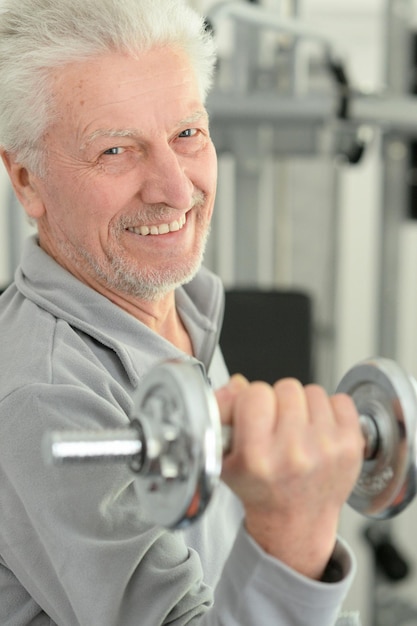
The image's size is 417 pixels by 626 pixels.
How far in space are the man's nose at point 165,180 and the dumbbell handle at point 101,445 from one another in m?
0.44

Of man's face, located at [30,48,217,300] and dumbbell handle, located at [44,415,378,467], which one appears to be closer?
dumbbell handle, located at [44,415,378,467]

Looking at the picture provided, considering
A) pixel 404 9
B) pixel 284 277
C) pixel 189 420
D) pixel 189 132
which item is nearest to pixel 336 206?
pixel 284 277

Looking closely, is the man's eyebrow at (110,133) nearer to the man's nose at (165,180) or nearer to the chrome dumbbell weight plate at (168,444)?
the man's nose at (165,180)

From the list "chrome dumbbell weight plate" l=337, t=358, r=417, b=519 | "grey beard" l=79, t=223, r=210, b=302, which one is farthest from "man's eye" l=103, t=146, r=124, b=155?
"chrome dumbbell weight plate" l=337, t=358, r=417, b=519

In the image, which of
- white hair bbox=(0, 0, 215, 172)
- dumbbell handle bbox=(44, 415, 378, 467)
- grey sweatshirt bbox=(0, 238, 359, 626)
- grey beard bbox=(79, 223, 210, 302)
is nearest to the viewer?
dumbbell handle bbox=(44, 415, 378, 467)

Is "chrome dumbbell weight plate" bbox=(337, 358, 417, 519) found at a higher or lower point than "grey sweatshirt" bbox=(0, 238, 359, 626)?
higher

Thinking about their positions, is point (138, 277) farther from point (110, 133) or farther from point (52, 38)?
point (52, 38)

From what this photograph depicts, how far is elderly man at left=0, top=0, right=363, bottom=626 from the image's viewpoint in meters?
0.67

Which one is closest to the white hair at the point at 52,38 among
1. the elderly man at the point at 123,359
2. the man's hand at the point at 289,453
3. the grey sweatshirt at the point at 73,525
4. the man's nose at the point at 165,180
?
the elderly man at the point at 123,359

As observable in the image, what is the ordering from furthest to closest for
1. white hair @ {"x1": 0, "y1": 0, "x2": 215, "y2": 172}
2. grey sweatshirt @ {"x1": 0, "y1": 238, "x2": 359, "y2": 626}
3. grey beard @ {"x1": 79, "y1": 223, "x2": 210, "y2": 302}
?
grey beard @ {"x1": 79, "y1": 223, "x2": 210, "y2": 302} → white hair @ {"x1": 0, "y1": 0, "x2": 215, "y2": 172} → grey sweatshirt @ {"x1": 0, "y1": 238, "x2": 359, "y2": 626}

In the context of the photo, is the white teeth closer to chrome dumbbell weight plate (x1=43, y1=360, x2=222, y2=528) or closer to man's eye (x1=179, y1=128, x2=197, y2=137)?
man's eye (x1=179, y1=128, x2=197, y2=137)

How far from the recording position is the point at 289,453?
2.06 ft

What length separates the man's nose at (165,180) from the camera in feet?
3.34

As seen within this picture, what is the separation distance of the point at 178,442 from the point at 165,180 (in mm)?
470
